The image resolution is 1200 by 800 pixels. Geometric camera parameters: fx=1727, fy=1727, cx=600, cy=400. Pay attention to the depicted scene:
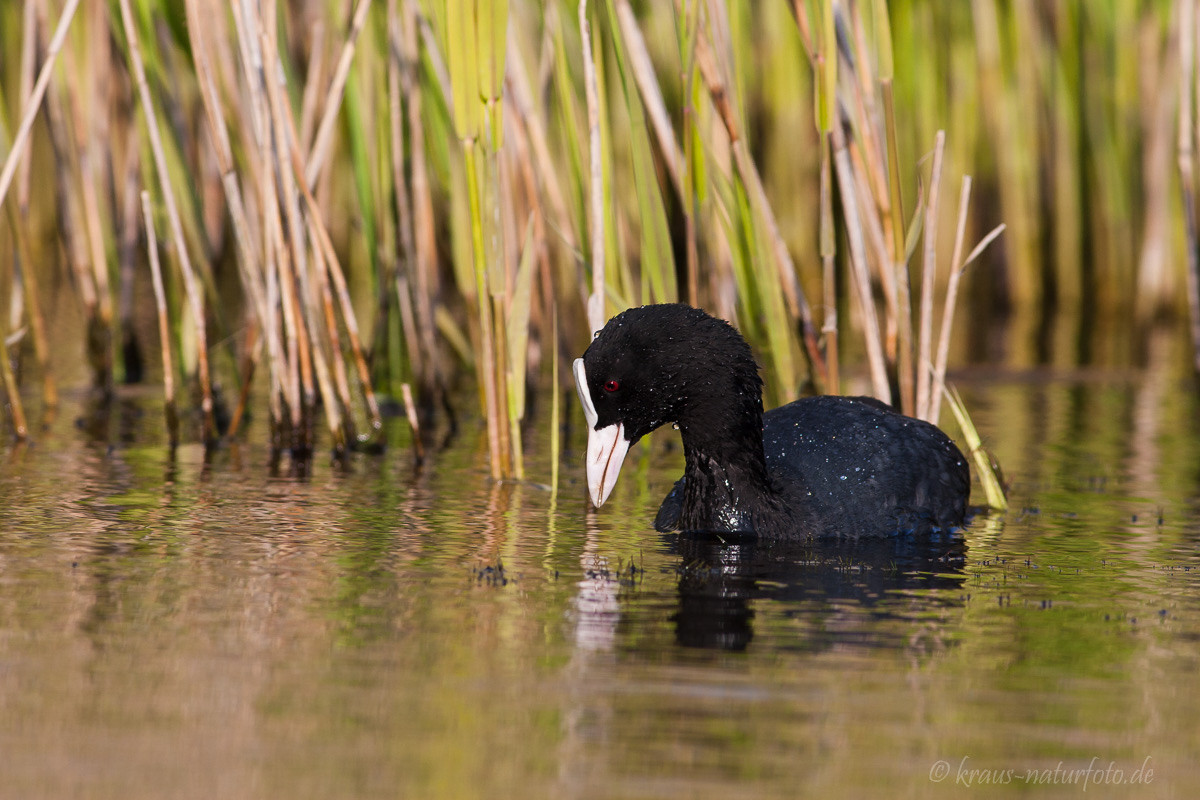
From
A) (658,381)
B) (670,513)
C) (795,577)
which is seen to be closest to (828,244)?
(658,381)

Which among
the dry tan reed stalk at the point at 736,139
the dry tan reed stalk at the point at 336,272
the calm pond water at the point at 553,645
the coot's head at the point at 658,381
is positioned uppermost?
the dry tan reed stalk at the point at 736,139

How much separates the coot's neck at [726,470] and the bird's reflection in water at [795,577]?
0.25 ft

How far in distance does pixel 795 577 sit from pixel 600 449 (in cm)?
95

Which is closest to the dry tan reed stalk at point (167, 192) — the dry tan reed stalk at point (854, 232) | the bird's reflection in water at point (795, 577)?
the bird's reflection in water at point (795, 577)

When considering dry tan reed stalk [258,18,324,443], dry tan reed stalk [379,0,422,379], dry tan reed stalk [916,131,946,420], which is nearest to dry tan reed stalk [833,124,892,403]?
dry tan reed stalk [916,131,946,420]

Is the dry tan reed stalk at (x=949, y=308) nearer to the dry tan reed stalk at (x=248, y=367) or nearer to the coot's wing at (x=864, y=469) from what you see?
the coot's wing at (x=864, y=469)

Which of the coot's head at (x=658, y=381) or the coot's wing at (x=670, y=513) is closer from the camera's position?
the coot's head at (x=658, y=381)

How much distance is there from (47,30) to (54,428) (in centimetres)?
170

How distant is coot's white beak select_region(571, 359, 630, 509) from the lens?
560 cm

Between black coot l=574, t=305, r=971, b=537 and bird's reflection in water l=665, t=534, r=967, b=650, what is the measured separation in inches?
3.7

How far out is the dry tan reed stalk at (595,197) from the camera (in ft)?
19.4

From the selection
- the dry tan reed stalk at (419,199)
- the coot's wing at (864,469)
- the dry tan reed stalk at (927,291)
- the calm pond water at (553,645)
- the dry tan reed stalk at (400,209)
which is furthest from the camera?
the dry tan reed stalk at (419,199)

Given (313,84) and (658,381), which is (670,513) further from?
(313,84)

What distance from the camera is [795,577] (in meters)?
4.98
